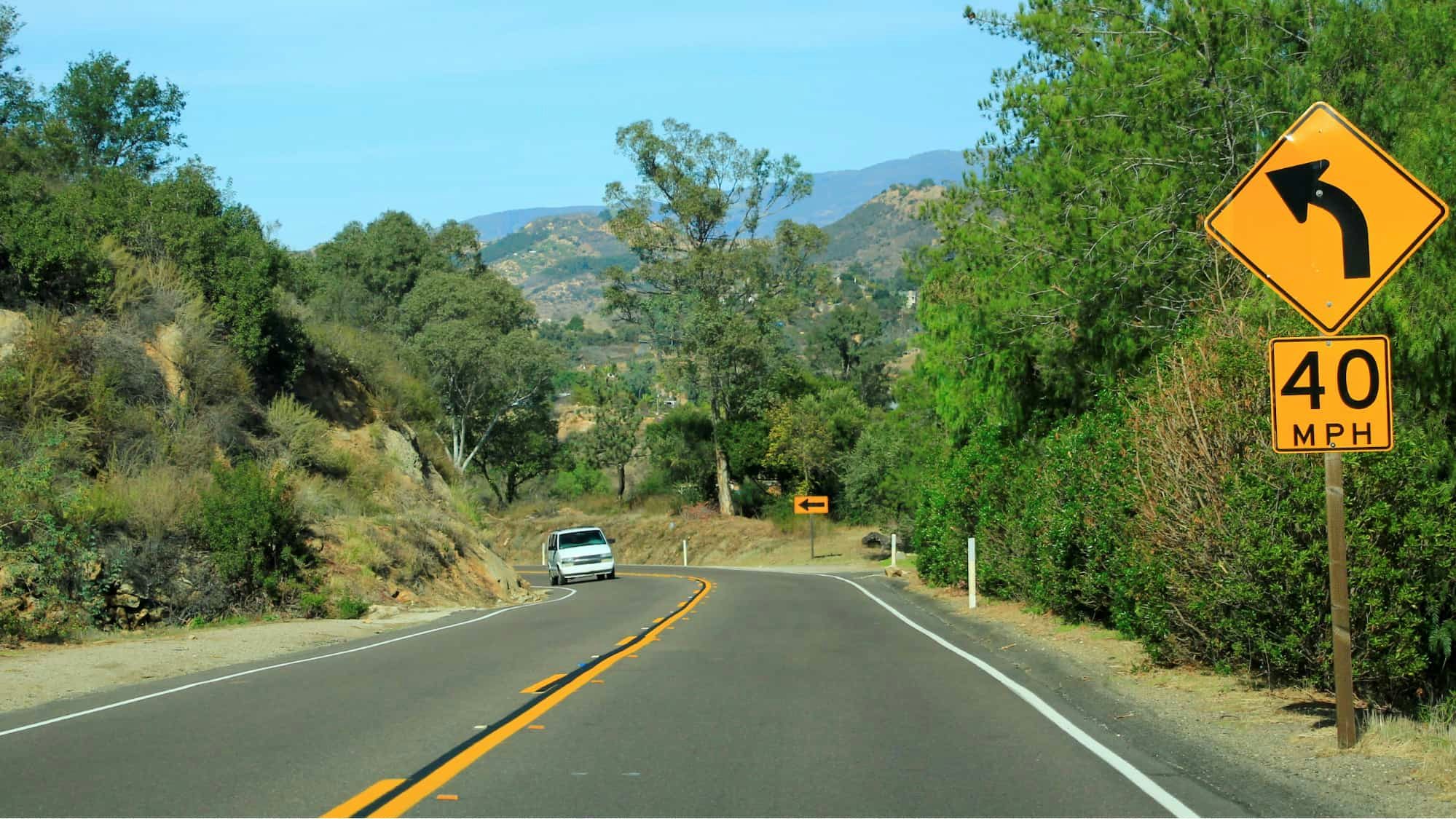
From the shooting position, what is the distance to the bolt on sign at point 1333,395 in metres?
8.26

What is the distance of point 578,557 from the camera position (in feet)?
148

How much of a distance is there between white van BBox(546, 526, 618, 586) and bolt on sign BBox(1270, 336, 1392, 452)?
37.9 m

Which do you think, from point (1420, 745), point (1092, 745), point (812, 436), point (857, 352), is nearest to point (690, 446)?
point (812, 436)

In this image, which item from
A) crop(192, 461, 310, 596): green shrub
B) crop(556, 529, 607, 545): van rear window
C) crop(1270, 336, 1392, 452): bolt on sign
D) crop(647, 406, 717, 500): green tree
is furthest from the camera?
crop(647, 406, 717, 500): green tree

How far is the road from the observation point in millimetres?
7312

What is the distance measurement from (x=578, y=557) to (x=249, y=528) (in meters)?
22.4

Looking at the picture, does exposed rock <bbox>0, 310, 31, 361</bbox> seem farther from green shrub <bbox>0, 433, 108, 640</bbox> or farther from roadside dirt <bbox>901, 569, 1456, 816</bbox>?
roadside dirt <bbox>901, 569, 1456, 816</bbox>

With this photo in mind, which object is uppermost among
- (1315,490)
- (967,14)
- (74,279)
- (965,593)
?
(967,14)

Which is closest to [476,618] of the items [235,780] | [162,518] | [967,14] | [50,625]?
[162,518]

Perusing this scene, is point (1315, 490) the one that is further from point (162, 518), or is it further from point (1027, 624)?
point (162, 518)

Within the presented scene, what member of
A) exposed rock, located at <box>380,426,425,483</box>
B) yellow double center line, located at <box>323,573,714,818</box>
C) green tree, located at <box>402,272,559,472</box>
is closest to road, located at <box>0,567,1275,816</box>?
yellow double center line, located at <box>323,573,714,818</box>

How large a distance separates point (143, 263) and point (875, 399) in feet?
235

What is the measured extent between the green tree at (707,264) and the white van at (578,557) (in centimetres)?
2243

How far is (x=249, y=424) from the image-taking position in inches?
1248
